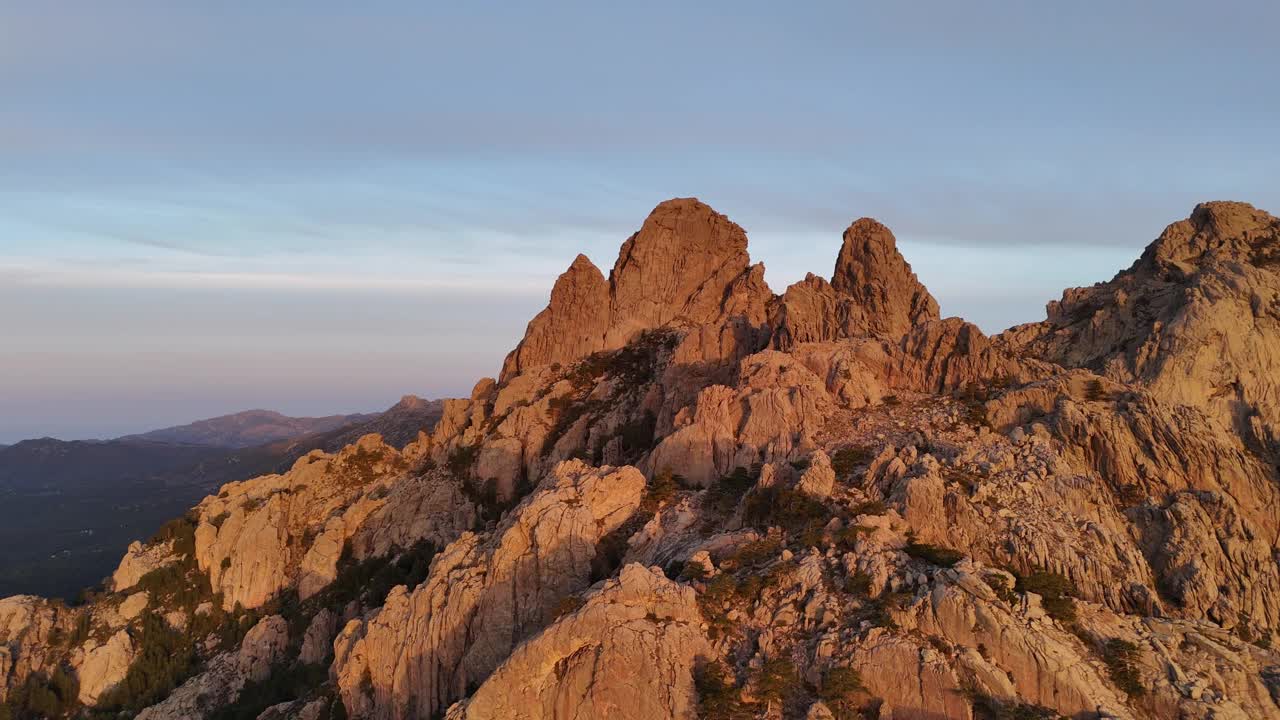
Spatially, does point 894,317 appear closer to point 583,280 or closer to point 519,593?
point 583,280

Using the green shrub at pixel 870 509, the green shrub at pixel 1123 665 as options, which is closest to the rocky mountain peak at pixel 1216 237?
the green shrub at pixel 870 509

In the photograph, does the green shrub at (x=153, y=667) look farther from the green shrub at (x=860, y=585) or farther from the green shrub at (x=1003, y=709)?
the green shrub at (x=1003, y=709)

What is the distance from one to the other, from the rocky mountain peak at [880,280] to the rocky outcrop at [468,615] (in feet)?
123

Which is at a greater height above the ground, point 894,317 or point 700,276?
point 700,276

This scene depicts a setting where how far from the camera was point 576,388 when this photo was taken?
7225 centimetres

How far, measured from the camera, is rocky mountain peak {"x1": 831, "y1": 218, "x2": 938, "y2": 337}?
73.2 metres

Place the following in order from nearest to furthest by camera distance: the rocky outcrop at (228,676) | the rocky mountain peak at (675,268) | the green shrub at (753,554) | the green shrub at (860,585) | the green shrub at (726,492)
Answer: the green shrub at (860,585)
the green shrub at (753,554)
the green shrub at (726,492)
the rocky outcrop at (228,676)
the rocky mountain peak at (675,268)

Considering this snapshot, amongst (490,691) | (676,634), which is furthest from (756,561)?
(490,691)

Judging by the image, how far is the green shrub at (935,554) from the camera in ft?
117

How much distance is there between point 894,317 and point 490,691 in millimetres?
50054

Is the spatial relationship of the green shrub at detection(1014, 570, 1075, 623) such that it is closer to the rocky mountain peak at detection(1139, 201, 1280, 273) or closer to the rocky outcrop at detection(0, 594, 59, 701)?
the rocky mountain peak at detection(1139, 201, 1280, 273)

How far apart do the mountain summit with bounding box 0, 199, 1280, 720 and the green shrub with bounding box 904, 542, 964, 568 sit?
0.37 feet

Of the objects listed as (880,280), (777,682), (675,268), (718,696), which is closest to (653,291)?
(675,268)

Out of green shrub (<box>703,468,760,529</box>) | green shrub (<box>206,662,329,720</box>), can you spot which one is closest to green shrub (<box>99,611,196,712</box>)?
green shrub (<box>206,662,329,720</box>)
